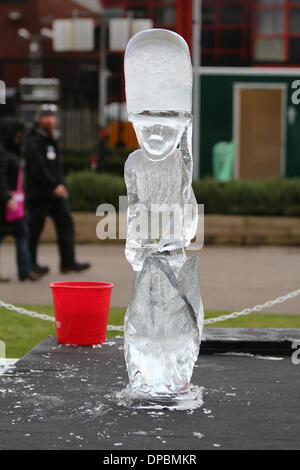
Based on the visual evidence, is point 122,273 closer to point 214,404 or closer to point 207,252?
point 207,252

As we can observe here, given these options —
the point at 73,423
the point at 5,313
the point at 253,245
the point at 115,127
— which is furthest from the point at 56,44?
the point at 73,423

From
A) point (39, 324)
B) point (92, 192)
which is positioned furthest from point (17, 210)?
point (92, 192)

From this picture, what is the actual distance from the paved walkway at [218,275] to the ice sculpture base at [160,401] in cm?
383

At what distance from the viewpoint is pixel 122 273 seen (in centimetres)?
1083

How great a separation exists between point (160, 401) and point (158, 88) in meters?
1.50

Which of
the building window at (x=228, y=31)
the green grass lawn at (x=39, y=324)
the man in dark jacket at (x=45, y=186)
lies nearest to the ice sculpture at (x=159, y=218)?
the green grass lawn at (x=39, y=324)

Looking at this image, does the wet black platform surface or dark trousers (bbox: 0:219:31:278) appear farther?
dark trousers (bbox: 0:219:31:278)

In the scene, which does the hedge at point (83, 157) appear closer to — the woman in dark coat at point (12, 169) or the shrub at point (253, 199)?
the shrub at point (253, 199)

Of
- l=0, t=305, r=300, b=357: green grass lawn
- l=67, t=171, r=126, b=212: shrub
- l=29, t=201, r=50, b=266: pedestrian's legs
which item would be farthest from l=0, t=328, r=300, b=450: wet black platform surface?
l=67, t=171, r=126, b=212: shrub

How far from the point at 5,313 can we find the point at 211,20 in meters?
22.5

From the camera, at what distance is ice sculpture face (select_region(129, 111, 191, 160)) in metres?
4.36
